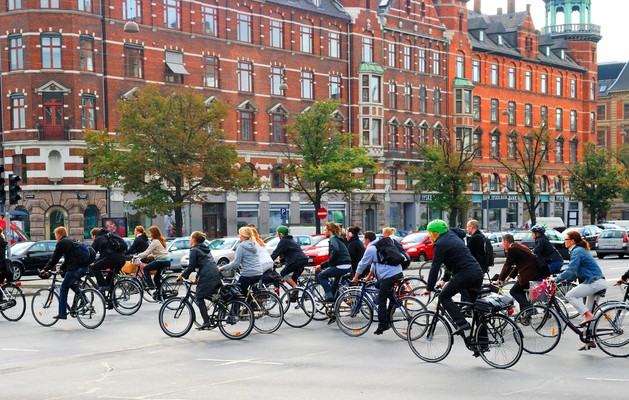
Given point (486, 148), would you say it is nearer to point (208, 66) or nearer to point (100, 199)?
point (208, 66)

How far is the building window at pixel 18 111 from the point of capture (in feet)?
165

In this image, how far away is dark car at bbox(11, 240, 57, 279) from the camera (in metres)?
33.7

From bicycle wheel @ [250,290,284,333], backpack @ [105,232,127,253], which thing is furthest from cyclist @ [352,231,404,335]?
backpack @ [105,232,127,253]

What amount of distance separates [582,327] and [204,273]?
5629 mm

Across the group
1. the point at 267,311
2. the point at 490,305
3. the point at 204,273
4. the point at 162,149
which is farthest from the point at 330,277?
the point at 162,149

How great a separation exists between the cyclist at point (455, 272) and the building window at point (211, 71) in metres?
45.0

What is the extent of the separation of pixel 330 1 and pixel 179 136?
2438 centimetres

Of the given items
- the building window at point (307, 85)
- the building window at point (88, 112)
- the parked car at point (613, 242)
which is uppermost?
the building window at point (307, 85)

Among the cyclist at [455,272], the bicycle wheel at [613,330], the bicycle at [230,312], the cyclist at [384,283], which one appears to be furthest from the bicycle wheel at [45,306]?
the bicycle wheel at [613,330]

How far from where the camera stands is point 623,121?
105312mm

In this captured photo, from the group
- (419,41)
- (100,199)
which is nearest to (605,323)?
(100,199)

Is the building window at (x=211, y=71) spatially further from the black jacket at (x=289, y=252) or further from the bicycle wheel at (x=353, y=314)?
the bicycle wheel at (x=353, y=314)

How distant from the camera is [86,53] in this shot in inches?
2003

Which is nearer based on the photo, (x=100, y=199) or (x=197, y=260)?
(x=197, y=260)
